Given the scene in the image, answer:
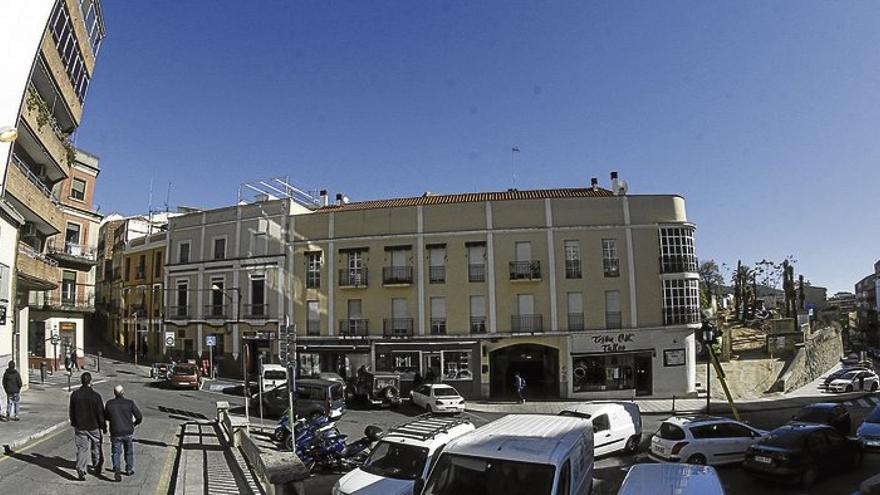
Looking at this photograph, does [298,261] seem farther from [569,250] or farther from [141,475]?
[141,475]

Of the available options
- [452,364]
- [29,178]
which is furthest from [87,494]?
[452,364]

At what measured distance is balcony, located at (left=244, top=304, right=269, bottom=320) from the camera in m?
37.2

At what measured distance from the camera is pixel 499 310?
1294 inches

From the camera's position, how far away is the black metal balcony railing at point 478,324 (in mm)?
32875

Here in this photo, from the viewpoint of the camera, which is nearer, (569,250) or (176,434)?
(176,434)

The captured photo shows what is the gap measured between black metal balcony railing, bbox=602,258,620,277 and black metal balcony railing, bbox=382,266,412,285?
11444 mm

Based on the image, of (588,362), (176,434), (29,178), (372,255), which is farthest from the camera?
(372,255)

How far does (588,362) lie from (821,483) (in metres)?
18.8

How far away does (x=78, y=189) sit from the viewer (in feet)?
140

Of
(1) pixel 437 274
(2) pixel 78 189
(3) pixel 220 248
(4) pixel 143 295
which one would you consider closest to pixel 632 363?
(1) pixel 437 274

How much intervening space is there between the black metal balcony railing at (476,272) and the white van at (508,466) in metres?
24.5

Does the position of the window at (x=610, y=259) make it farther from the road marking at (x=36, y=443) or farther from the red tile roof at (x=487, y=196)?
the road marking at (x=36, y=443)

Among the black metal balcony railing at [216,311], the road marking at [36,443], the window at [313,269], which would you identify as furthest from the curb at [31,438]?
the black metal balcony railing at [216,311]

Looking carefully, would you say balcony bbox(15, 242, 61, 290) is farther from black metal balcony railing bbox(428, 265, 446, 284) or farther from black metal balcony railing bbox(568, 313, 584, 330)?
black metal balcony railing bbox(568, 313, 584, 330)
